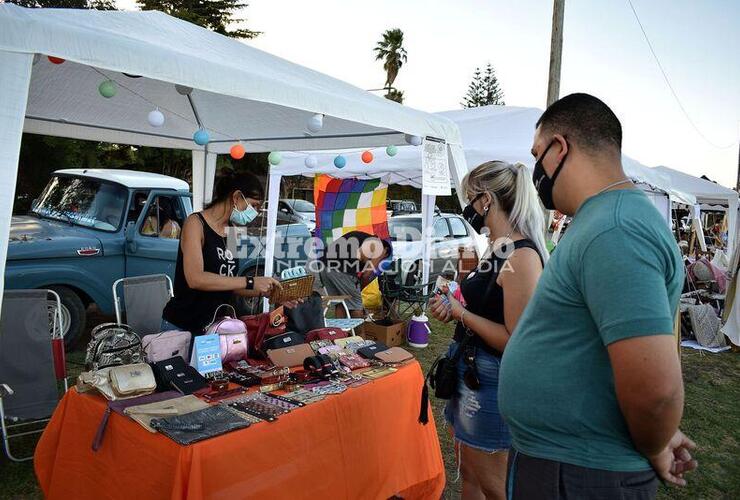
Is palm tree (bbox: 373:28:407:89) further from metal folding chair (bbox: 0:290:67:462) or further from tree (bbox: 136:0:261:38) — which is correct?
metal folding chair (bbox: 0:290:67:462)

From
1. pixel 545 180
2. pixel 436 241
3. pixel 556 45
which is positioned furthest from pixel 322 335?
pixel 556 45

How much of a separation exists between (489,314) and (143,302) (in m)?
3.25

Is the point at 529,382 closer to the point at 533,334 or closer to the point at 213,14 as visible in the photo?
the point at 533,334

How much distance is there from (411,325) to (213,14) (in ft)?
92.0

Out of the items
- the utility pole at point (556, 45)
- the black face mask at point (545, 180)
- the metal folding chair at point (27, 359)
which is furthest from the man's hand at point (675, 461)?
the utility pole at point (556, 45)

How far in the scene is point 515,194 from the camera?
6.89ft

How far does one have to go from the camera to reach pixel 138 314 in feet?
13.6

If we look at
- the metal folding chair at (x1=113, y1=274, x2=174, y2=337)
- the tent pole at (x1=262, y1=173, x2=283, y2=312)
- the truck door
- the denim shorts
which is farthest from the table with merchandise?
the tent pole at (x1=262, y1=173, x2=283, y2=312)

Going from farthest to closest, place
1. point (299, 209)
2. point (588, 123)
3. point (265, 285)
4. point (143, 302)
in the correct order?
point (299, 209) → point (143, 302) → point (265, 285) → point (588, 123)

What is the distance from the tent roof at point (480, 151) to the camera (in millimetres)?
6727

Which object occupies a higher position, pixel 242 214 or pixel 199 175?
pixel 199 175

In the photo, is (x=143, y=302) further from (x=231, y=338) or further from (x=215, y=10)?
(x=215, y=10)

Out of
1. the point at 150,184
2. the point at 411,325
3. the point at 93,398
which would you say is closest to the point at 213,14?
the point at 150,184

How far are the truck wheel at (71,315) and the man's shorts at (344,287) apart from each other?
2.95 metres
